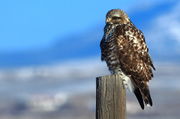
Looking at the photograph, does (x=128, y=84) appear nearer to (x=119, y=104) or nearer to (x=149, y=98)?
(x=149, y=98)

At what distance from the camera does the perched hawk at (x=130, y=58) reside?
7.38m

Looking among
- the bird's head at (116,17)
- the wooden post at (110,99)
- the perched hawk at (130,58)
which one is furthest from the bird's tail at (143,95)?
the wooden post at (110,99)

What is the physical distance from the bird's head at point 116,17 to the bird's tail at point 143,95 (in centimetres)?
169

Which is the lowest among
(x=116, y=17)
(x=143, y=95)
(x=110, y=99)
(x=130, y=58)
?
(x=110, y=99)

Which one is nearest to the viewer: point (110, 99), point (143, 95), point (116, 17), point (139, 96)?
point (110, 99)

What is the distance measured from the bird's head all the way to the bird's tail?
169 centimetres

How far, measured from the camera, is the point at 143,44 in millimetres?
7715

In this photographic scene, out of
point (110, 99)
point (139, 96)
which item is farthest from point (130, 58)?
point (110, 99)

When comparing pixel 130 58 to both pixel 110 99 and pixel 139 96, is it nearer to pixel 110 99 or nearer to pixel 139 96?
pixel 139 96

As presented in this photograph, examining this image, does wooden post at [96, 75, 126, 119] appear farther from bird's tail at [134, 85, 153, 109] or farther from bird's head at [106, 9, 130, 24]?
bird's head at [106, 9, 130, 24]

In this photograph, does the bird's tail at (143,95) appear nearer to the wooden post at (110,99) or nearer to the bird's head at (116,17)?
the bird's head at (116,17)

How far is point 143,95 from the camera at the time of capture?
7168mm

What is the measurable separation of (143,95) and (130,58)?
0.78m

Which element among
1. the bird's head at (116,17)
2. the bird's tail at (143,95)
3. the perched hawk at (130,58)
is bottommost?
the bird's tail at (143,95)
